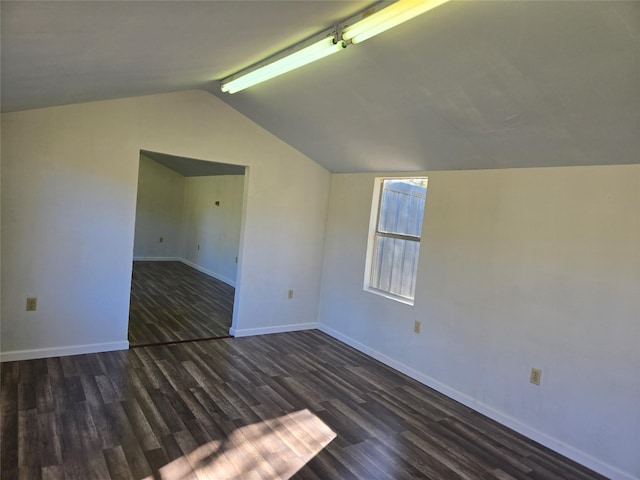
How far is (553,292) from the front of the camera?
287 cm

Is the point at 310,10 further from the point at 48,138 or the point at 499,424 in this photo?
the point at 499,424

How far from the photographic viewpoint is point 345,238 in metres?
4.75

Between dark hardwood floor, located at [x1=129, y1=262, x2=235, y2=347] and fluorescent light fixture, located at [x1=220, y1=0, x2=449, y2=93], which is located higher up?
fluorescent light fixture, located at [x1=220, y1=0, x2=449, y2=93]

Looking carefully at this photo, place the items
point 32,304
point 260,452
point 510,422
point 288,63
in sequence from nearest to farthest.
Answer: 1. point 260,452
2. point 288,63
3. point 510,422
4. point 32,304

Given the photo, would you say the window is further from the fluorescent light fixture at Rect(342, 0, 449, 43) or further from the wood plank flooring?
the fluorescent light fixture at Rect(342, 0, 449, 43)

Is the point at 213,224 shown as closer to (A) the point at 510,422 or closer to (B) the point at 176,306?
(B) the point at 176,306

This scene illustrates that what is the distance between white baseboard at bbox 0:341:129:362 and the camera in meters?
3.36

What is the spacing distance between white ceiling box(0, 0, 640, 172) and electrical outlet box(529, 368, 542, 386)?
150 centimetres

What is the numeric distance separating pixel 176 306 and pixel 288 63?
397cm

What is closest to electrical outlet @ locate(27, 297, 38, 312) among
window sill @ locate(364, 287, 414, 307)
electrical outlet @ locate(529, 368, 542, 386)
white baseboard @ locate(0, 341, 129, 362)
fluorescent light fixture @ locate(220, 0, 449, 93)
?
white baseboard @ locate(0, 341, 129, 362)

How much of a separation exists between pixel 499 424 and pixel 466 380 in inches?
15.9

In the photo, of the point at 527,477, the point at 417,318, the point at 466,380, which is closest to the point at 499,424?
the point at 466,380

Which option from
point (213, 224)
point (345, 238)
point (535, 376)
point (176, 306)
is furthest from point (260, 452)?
point (213, 224)

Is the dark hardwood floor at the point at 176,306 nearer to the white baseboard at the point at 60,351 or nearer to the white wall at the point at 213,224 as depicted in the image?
the white baseboard at the point at 60,351
